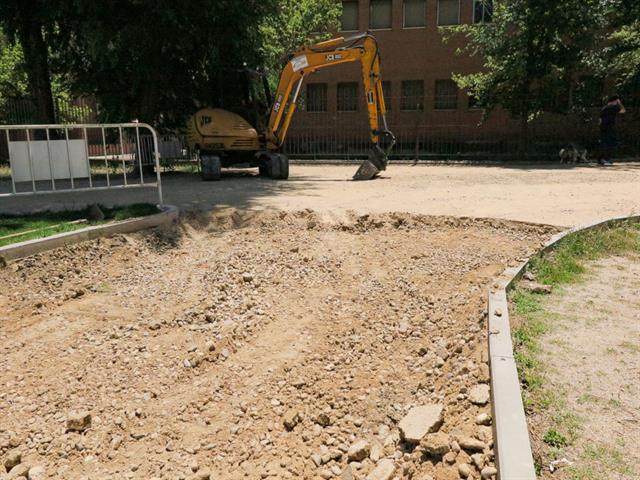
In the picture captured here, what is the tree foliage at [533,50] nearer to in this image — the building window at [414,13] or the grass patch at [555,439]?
the building window at [414,13]

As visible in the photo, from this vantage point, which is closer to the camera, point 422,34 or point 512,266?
point 512,266

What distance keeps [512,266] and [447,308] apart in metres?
1.29

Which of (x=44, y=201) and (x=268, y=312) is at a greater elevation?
(x=44, y=201)

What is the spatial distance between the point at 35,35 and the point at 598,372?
15697mm

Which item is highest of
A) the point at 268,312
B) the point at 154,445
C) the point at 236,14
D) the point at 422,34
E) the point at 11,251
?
the point at 422,34

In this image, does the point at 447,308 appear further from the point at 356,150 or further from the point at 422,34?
the point at 422,34

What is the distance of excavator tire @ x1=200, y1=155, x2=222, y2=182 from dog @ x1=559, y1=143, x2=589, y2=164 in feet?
41.0

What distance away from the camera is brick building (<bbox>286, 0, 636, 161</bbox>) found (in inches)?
1040

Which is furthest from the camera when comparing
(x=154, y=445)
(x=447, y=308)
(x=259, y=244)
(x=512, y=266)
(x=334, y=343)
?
(x=259, y=244)

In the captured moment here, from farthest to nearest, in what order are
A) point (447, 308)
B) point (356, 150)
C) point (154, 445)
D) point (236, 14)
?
point (356, 150)
point (236, 14)
point (447, 308)
point (154, 445)

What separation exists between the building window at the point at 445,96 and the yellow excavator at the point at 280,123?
14.6 m

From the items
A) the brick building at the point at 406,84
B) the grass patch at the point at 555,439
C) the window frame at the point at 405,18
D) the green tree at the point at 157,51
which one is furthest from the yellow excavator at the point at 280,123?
the window frame at the point at 405,18

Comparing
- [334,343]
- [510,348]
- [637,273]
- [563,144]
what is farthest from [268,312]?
[563,144]

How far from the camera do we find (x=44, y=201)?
9.01 m
